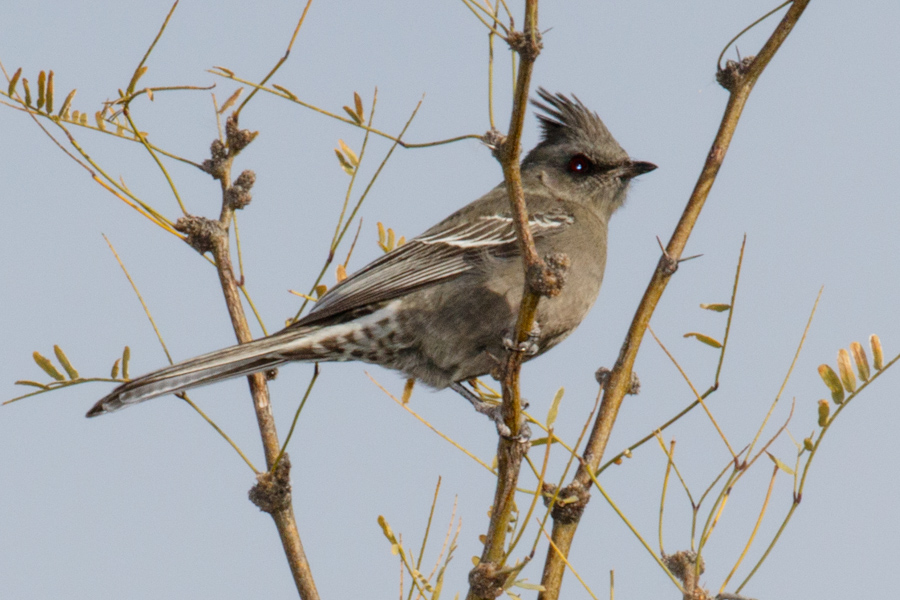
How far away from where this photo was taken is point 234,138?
14.8 feet

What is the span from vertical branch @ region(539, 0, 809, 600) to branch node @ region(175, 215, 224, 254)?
1870mm

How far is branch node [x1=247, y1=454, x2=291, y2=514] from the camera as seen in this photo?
3840 millimetres

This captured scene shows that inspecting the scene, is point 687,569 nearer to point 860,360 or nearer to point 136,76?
point 860,360

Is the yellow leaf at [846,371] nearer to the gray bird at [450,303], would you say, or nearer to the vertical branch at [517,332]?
the vertical branch at [517,332]

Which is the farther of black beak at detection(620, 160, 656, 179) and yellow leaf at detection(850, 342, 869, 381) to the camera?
black beak at detection(620, 160, 656, 179)

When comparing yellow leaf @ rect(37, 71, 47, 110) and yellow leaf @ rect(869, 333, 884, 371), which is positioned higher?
yellow leaf @ rect(37, 71, 47, 110)

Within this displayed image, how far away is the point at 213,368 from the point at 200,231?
32.8 inches

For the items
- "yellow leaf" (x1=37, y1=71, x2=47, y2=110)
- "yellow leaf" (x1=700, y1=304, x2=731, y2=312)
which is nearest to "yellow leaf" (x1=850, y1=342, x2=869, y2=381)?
"yellow leaf" (x1=700, y1=304, x2=731, y2=312)

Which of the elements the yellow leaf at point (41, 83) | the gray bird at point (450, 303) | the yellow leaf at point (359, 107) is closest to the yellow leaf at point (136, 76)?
the yellow leaf at point (41, 83)

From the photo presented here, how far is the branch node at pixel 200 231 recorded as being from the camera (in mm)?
4289

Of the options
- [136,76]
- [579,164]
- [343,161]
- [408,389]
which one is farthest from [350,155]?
[579,164]

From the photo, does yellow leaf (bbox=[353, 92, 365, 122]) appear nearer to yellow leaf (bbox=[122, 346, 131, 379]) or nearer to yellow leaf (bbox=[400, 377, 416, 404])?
yellow leaf (bbox=[122, 346, 131, 379])

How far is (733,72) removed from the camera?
399 cm

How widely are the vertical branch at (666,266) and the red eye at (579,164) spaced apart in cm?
366
